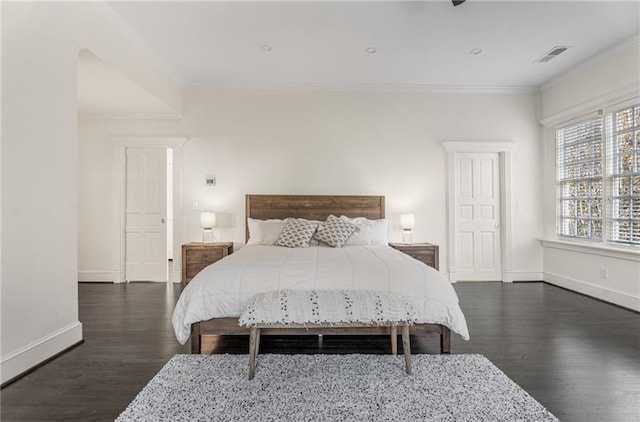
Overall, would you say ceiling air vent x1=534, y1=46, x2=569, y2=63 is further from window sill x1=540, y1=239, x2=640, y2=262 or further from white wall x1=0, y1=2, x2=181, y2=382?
white wall x1=0, y1=2, x2=181, y2=382

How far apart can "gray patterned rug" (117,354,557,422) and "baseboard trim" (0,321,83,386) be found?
2.94 ft

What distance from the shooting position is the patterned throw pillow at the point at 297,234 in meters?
3.88

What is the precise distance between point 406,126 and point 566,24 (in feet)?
6.94

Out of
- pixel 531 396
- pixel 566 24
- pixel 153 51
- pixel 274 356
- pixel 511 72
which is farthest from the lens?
pixel 511 72

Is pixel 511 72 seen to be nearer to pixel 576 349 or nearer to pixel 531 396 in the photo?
pixel 576 349

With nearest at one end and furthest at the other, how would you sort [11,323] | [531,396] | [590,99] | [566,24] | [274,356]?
[531,396], [11,323], [274,356], [566,24], [590,99]

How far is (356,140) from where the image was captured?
4.90 metres

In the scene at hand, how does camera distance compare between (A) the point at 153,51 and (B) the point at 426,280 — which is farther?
(A) the point at 153,51

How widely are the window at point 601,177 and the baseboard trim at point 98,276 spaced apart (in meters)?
6.61

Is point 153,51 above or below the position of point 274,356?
above

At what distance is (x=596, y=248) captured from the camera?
397cm

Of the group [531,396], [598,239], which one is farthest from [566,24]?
[531,396]

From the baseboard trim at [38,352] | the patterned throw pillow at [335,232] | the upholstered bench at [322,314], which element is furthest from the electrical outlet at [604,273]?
the baseboard trim at [38,352]

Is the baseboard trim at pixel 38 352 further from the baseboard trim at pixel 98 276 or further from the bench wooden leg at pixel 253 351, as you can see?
the baseboard trim at pixel 98 276
